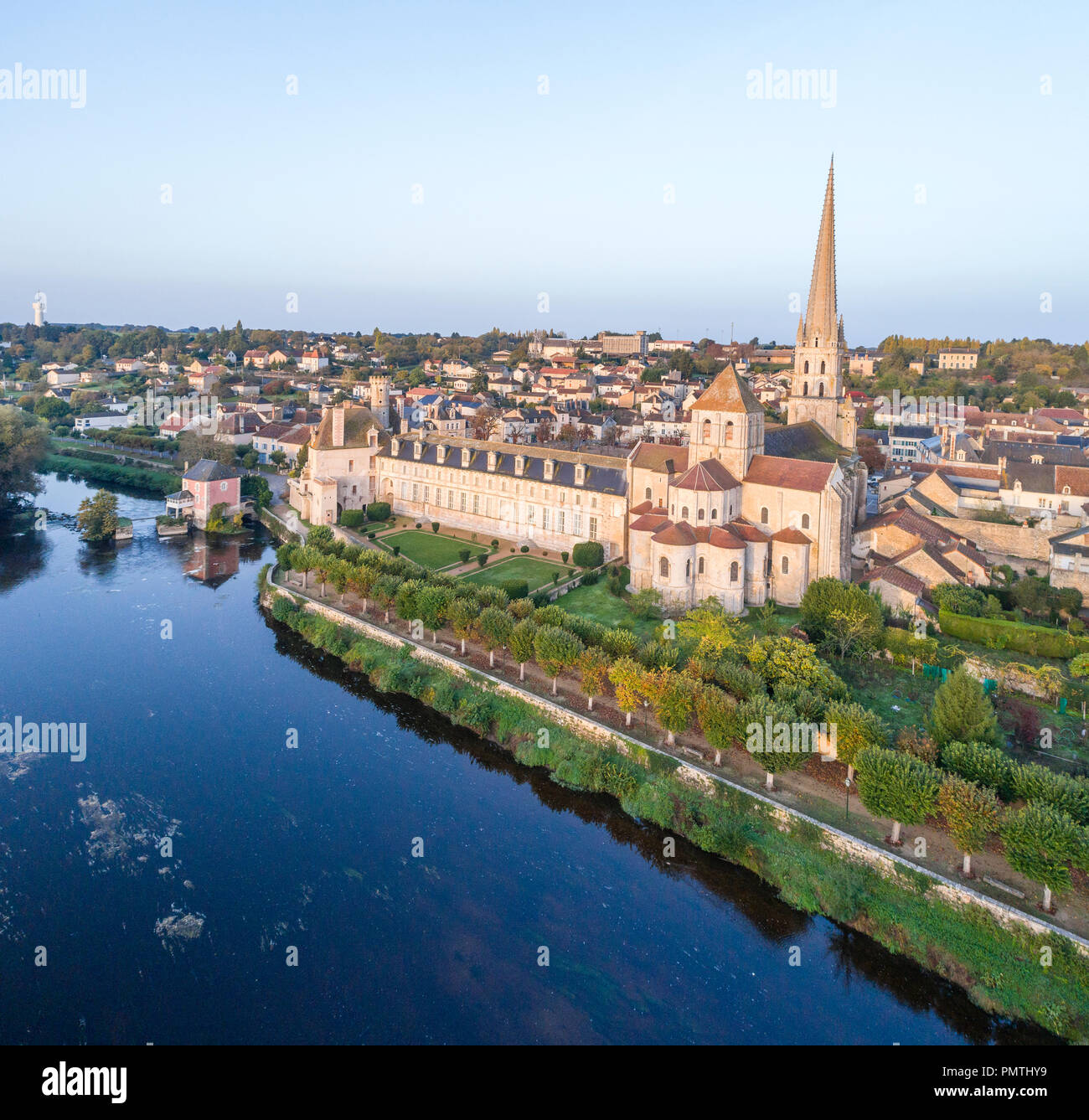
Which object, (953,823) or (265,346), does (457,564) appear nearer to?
(953,823)

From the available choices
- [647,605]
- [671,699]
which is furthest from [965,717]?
[647,605]

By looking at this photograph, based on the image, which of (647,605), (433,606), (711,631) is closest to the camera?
(711,631)

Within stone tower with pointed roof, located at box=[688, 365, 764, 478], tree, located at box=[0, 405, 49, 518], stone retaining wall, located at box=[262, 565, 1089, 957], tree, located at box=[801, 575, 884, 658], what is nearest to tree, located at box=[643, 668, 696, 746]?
stone retaining wall, located at box=[262, 565, 1089, 957]

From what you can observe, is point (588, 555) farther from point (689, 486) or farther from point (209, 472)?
point (209, 472)

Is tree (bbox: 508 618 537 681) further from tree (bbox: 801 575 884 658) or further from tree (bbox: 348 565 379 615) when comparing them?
tree (bbox: 801 575 884 658)

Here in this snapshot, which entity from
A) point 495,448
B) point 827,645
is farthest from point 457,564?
point 827,645
